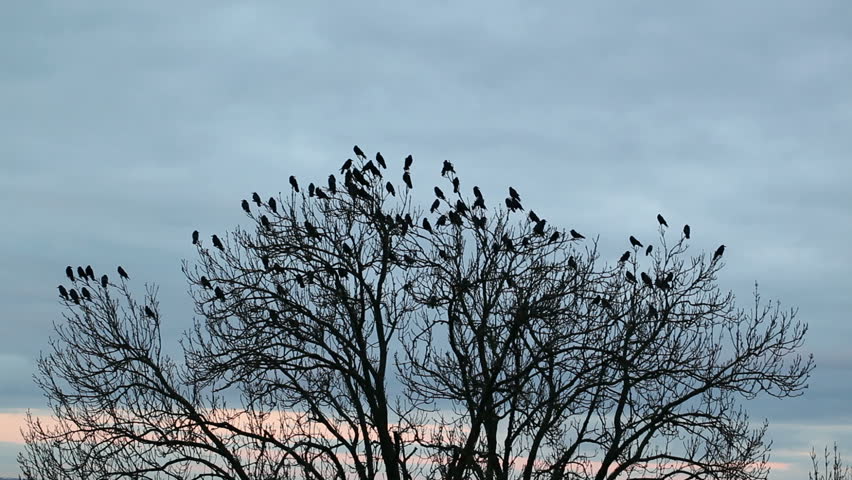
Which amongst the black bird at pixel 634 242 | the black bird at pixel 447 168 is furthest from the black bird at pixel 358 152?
the black bird at pixel 634 242

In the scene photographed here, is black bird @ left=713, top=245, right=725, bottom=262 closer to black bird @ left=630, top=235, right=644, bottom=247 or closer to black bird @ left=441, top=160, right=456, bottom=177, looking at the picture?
black bird @ left=630, top=235, right=644, bottom=247

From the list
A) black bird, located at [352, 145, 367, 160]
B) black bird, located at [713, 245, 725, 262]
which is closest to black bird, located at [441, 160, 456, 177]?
black bird, located at [352, 145, 367, 160]

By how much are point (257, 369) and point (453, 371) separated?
151 inches

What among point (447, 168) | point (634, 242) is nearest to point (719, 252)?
point (634, 242)

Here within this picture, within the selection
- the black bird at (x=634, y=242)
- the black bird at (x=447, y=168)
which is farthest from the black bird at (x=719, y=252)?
the black bird at (x=447, y=168)

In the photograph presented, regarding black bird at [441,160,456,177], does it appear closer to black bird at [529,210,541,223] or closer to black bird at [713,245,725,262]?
black bird at [529,210,541,223]

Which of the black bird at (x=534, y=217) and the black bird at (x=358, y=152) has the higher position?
the black bird at (x=358, y=152)

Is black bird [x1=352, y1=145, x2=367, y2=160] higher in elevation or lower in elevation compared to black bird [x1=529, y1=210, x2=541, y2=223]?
higher

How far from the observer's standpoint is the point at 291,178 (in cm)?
1939

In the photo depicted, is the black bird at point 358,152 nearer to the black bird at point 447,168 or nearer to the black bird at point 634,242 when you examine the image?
the black bird at point 447,168

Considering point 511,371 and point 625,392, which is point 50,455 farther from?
point 625,392

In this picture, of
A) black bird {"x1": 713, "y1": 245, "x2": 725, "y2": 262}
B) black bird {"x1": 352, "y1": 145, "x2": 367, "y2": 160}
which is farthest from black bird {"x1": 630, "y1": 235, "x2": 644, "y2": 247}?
black bird {"x1": 352, "y1": 145, "x2": 367, "y2": 160}

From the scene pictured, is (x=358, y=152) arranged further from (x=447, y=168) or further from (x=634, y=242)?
(x=634, y=242)

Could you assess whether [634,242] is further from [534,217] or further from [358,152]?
[358,152]
